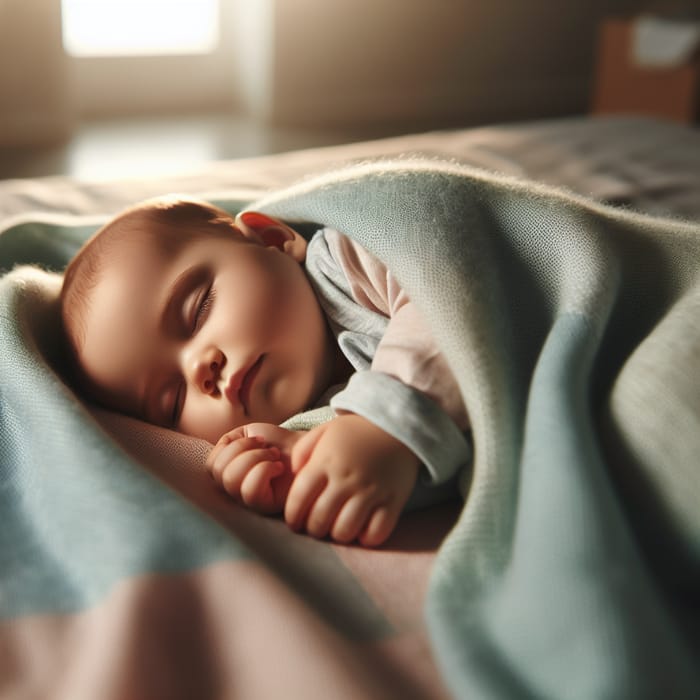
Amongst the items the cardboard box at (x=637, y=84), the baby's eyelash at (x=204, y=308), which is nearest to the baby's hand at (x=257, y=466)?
the baby's eyelash at (x=204, y=308)

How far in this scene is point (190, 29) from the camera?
3252 millimetres

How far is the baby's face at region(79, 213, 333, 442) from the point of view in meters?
0.76

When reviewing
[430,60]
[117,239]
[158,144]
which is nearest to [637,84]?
[430,60]

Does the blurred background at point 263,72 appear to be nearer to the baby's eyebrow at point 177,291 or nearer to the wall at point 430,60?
the wall at point 430,60

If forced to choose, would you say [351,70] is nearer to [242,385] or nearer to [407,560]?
[242,385]

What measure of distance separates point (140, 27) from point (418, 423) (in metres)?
2.89

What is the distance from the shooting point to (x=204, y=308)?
0.79 metres

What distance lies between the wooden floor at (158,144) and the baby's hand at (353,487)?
191 centimetres

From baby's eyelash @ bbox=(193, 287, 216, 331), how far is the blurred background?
6.35 ft

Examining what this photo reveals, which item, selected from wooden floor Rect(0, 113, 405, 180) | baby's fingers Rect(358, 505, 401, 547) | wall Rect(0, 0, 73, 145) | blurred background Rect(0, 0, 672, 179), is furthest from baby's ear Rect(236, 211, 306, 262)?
wall Rect(0, 0, 73, 145)

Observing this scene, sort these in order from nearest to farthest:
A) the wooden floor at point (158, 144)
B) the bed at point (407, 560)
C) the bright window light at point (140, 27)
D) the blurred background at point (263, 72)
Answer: the bed at point (407, 560), the wooden floor at point (158, 144), the blurred background at point (263, 72), the bright window light at point (140, 27)

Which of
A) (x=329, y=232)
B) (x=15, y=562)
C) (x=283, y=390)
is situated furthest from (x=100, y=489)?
(x=329, y=232)

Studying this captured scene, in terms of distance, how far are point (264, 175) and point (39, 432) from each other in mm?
715

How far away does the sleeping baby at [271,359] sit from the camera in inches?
24.9
